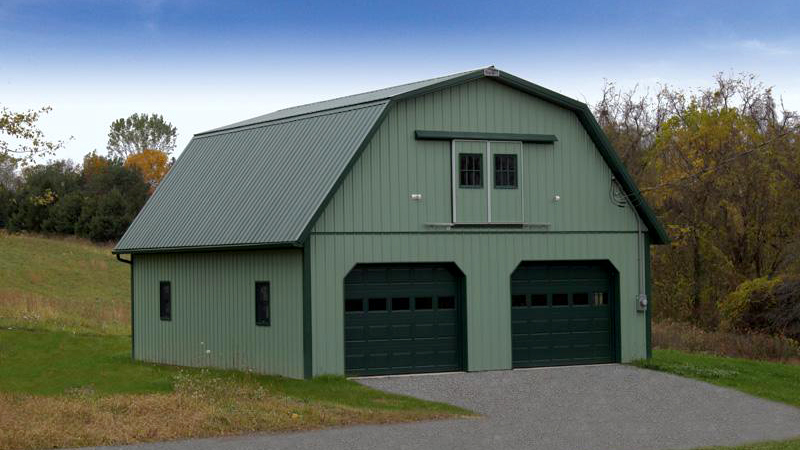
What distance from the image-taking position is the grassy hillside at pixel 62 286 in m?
38.9

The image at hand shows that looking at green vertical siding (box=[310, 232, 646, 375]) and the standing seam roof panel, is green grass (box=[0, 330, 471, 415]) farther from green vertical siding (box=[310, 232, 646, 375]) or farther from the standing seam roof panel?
the standing seam roof panel

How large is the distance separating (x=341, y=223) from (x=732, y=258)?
23.7m

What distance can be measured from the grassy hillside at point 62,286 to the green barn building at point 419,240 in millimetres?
12356

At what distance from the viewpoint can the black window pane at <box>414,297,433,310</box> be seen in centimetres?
2436

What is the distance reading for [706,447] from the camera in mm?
16078

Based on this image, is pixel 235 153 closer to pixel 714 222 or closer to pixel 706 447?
pixel 706 447

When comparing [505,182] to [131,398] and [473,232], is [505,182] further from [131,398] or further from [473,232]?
[131,398]

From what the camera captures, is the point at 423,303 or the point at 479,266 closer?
the point at 423,303

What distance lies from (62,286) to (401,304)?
31619 mm

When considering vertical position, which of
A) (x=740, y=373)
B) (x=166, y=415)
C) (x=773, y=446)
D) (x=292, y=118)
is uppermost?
(x=292, y=118)

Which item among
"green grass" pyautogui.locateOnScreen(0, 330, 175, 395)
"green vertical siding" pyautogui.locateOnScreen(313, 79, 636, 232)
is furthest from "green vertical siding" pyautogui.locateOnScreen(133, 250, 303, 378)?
"green vertical siding" pyautogui.locateOnScreen(313, 79, 636, 232)

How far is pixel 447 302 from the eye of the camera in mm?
24656

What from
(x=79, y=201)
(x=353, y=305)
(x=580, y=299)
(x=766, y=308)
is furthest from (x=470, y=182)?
(x=79, y=201)

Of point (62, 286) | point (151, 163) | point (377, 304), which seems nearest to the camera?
point (377, 304)
